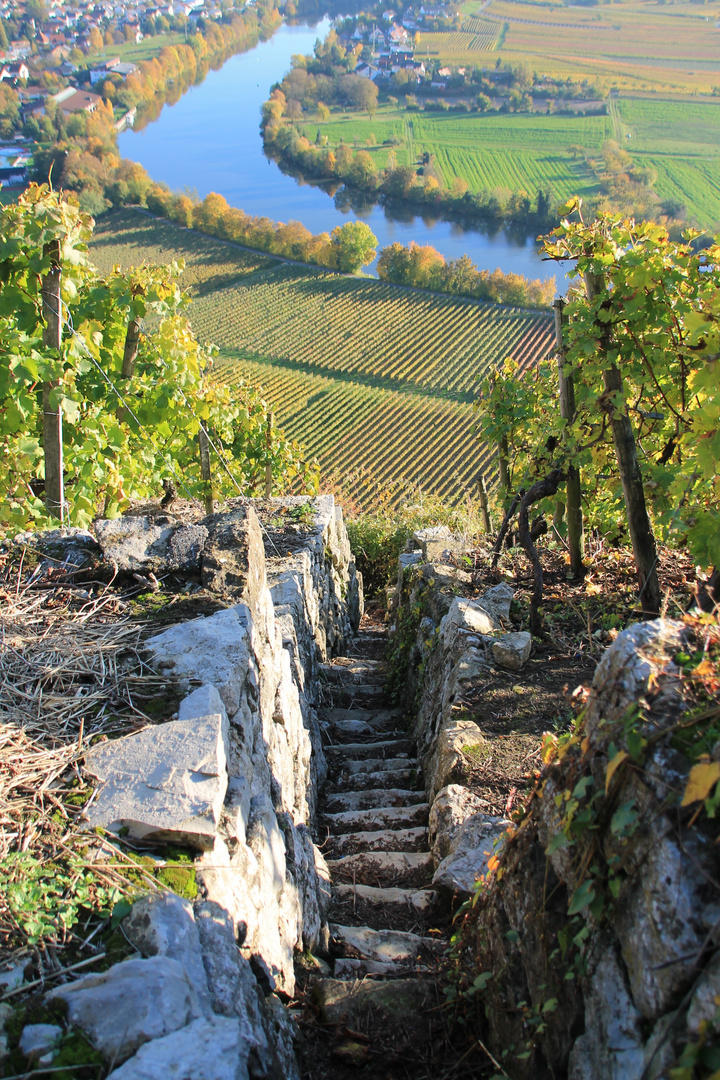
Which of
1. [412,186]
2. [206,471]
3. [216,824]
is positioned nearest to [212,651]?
[216,824]

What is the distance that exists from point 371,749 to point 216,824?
381cm

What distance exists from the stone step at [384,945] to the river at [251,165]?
38.9 metres

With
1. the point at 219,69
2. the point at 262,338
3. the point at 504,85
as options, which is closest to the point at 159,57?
the point at 219,69

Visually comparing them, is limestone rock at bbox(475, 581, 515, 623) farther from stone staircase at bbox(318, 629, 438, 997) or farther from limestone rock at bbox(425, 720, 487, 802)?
stone staircase at bbox(318, 629, 438, 997)

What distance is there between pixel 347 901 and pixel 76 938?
227 cm

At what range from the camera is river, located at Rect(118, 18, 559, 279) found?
59594 mm

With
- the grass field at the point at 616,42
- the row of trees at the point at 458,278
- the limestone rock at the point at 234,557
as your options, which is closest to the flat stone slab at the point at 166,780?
the limestone rock at the point at 234,557

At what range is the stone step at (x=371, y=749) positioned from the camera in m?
5.82

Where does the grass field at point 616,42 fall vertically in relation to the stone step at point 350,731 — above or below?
above

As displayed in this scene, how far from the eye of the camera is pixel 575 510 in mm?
5621

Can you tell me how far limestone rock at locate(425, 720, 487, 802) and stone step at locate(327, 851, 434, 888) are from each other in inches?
18.1

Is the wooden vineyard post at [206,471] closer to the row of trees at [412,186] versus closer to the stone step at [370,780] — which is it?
the stone step at [370,780]

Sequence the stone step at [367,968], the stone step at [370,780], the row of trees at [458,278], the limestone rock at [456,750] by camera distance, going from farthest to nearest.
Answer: the row of trees at [458,278], the stone step at [370,780], the limestone rock at [456,750], the stone step at [367,968]

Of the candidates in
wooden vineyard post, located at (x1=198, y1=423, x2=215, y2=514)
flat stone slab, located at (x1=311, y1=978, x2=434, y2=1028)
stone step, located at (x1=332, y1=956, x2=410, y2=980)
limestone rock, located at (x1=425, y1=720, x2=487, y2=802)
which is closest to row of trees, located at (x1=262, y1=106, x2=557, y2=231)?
wooden vineyard post, located at (x1=198, y1=423, x2=215, y2=514)
